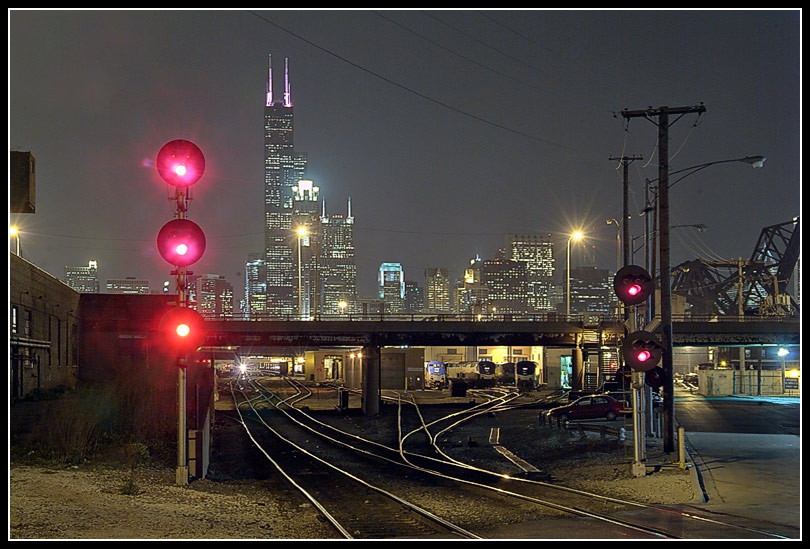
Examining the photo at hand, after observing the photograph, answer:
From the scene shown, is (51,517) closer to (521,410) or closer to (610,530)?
(610,530)

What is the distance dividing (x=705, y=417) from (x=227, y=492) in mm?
27866

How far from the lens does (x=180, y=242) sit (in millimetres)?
14477

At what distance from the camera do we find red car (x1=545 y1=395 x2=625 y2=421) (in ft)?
117

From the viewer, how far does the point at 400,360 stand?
243ft

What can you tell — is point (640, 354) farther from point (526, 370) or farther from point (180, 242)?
point (526, 370)

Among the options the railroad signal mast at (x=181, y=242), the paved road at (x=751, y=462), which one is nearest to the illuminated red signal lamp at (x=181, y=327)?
the railroad signal mast at (x=181, y=242)

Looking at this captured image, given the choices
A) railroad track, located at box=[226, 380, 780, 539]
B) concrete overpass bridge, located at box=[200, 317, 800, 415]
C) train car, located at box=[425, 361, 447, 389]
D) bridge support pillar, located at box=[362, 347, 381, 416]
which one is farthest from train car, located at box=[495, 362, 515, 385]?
railroad track, located at box=[226, 380, 780, 539]

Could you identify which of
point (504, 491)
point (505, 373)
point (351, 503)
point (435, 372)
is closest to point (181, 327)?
point (351, 503)

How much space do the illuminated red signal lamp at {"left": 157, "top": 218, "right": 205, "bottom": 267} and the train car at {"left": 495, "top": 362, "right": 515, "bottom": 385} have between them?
66557mm

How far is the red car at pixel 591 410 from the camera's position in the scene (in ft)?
117

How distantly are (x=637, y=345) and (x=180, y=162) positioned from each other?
33.7ft

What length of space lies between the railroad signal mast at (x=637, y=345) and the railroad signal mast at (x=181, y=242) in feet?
30.2

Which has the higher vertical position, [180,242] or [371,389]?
[180,242]

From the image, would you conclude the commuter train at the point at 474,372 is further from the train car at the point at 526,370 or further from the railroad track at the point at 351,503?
the railroad track at the point at 351,503
